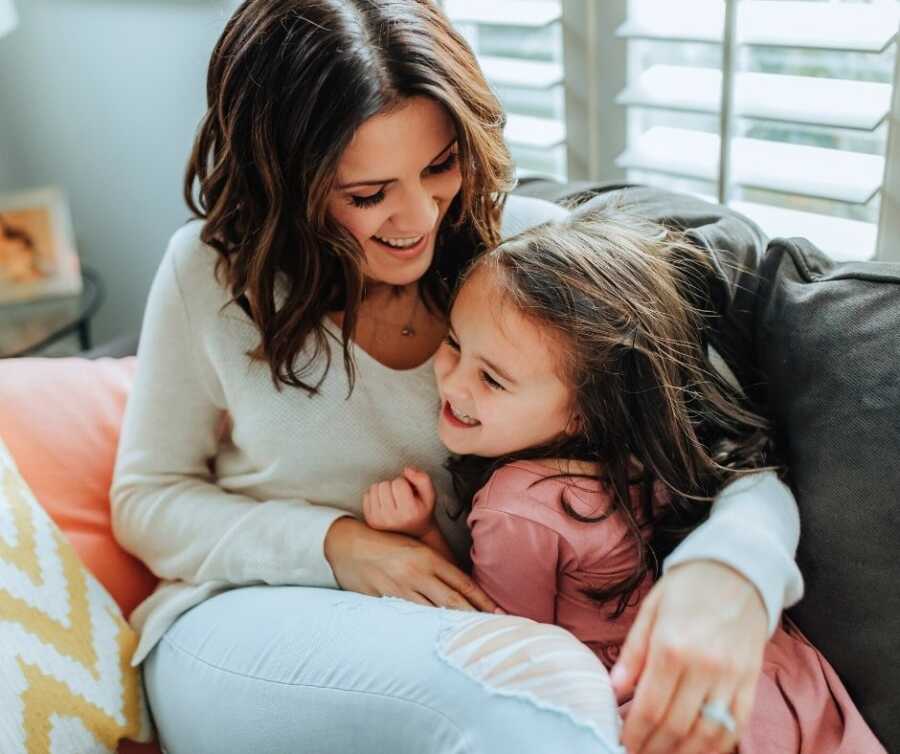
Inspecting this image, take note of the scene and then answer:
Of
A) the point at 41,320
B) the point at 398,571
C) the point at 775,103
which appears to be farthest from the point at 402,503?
the point at 41,320

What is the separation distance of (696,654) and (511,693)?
0.16 m

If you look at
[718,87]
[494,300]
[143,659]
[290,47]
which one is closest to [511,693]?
[494,300]

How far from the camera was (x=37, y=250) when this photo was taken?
1.96 meters

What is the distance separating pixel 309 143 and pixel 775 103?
0.69m

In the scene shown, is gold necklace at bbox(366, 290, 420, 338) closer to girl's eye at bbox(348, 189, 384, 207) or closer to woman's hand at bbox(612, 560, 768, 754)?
girl's eye at bbox(348, 189, 384, 207)

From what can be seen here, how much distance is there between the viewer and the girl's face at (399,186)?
1.01 m

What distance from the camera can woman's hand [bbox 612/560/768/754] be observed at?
84 centimetres

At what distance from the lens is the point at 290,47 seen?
3.28 ft

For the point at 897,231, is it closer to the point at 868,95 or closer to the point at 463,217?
the point at 868,95

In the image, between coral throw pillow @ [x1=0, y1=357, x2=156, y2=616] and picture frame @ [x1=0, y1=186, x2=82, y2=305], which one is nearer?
coral throw pillow @ [x1=0, y1=357, x2=156, y2=616]

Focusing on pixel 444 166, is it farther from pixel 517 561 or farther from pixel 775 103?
pixel 775 103

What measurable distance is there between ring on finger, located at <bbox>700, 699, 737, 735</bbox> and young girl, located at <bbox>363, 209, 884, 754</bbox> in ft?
0.58

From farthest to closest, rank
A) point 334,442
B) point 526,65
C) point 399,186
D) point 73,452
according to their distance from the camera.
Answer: point 526,65 → point 73,452 → point 334,442 → point 399,186

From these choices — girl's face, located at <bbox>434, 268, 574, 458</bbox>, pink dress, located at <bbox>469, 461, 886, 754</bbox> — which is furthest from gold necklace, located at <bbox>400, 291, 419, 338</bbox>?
pink dress, located at <bbox>469, 461, 886, 754</bbox>
